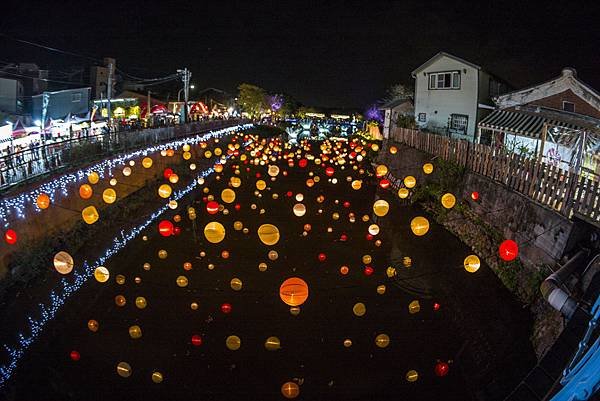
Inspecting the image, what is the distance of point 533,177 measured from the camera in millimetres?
9961

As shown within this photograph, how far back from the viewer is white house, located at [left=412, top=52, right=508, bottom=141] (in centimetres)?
2328

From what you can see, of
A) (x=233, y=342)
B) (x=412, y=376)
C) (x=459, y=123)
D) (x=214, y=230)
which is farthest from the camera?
(x=459, y=123)

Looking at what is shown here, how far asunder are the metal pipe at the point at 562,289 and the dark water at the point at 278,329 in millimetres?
1683

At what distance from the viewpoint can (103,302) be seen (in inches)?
379

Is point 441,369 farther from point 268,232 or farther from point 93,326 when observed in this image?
point 93,326

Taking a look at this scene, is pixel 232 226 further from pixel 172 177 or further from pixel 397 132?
pixel 397 132

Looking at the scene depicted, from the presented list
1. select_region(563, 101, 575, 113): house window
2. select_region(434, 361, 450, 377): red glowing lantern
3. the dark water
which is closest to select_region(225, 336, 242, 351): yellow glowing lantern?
the dark water

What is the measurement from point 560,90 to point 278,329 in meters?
15.2

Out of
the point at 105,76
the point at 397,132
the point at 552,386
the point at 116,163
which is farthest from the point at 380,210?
the point at 105,76

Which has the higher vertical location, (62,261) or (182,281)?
(62,261)

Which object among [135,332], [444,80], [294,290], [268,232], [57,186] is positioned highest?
[444,80]

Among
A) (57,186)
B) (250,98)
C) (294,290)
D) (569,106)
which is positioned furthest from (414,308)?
(250,98)

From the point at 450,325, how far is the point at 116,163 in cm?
1345

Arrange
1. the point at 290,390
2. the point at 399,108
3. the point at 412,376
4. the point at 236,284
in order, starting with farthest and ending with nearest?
the point at 399,108, the point at 236,284, the point at 412,376, the point at 290,390
